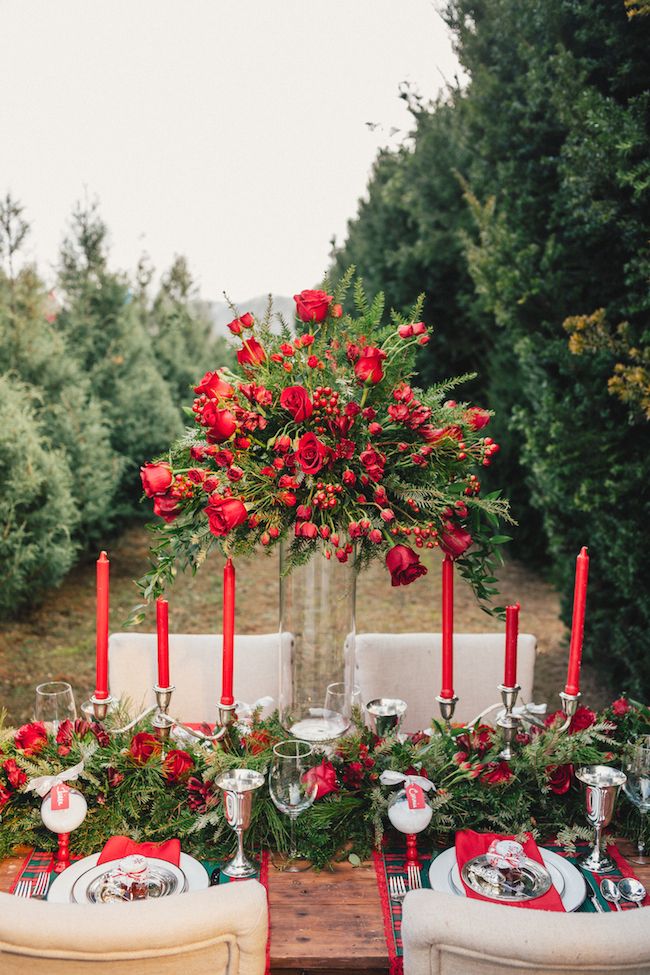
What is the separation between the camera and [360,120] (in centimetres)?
802

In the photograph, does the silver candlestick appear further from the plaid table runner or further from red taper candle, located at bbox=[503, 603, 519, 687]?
the plaid table runner

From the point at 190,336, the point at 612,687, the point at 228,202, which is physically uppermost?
the point at 228,202

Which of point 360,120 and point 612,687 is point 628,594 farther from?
point 360,120

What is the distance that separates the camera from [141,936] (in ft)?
3.49

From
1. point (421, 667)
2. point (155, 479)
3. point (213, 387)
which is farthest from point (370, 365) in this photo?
point (421, 667)

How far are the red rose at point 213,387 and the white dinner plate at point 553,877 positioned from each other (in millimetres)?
1010

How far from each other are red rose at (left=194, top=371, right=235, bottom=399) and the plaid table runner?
0.98 metres

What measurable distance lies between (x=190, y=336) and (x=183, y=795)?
35.8 ft

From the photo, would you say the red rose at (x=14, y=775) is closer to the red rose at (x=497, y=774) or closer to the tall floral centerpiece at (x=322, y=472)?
the tall floral centerpiece at (x=322, y=472)

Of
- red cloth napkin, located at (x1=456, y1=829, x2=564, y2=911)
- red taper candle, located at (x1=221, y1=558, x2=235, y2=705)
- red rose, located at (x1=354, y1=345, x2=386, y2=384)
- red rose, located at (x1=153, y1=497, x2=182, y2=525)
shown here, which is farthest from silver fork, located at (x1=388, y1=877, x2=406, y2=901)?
red rose, located at (x1=354, y1=345, x2=386, y2=384)

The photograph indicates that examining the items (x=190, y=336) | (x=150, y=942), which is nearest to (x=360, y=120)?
(x=190, y=336)

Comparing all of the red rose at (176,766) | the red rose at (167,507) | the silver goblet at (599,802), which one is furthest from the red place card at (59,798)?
the silver goblet at (599,802)

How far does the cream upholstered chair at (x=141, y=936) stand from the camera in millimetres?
1070

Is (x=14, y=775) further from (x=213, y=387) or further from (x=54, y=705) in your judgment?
(x=213, y=387)
